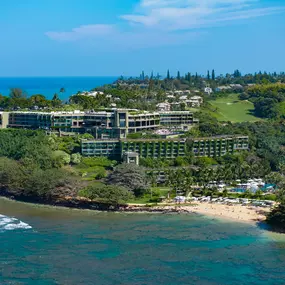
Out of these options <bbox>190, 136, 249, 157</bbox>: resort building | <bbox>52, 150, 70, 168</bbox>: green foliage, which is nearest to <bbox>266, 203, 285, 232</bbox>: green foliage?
<bbox>190, 136, 249, 157</bbox>: resort building

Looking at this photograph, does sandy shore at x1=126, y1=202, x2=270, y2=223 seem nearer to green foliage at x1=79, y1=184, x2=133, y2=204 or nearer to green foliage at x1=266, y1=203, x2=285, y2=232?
green foliage at x1=79, y1=184, x2=133, y2=204

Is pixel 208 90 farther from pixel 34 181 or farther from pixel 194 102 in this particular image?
pixel 34 181

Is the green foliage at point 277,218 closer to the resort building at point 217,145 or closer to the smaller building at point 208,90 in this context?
the resort building at point 217,145

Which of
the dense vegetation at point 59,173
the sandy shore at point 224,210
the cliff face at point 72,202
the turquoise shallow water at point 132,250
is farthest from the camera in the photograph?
the dense vegetation at point 59,173

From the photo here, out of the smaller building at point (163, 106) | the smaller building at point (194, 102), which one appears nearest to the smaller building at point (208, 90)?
the smaller building at point (194, 102)

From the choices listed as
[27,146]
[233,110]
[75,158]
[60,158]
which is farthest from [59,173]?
[233,110]

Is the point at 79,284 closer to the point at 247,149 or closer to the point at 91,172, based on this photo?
the point at 91,172
